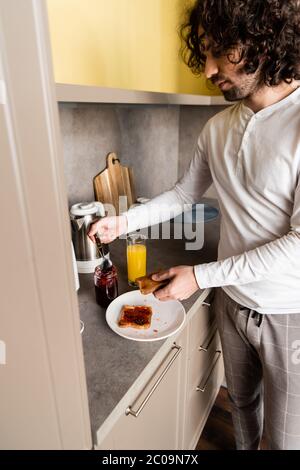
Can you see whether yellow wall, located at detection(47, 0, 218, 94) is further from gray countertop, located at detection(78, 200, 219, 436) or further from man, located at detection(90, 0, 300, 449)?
gray countertop, located at detection(78, 200, 219, 436)

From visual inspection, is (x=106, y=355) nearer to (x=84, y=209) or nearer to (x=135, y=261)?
(x=135, y=261)

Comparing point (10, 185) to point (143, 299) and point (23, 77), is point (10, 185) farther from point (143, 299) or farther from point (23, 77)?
point (143, 299)

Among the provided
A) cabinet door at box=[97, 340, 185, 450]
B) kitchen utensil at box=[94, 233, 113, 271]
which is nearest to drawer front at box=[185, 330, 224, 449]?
cabinet door at box=[97, 340, 185, 450]

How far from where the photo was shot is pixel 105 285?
0.91 meters

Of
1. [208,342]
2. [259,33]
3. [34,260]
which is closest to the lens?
[34,260]

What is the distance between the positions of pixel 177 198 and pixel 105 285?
44 cm

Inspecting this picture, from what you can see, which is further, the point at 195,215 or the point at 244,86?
the point at 195,215

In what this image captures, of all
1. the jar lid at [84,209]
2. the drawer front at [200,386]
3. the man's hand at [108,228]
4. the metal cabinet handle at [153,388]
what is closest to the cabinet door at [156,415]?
the metal cabinet handle at [153,388]

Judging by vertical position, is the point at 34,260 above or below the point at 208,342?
above

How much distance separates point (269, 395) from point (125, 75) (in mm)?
1091

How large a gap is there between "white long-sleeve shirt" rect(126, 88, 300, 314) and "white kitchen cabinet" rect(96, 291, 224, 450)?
21 cm

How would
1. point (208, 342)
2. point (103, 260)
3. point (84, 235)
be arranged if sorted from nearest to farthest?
point (103, 260)
point (84, 235)
point (208, 342)

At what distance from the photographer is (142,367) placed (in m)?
0.71

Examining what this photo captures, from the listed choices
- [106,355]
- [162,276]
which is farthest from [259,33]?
[106,355]
